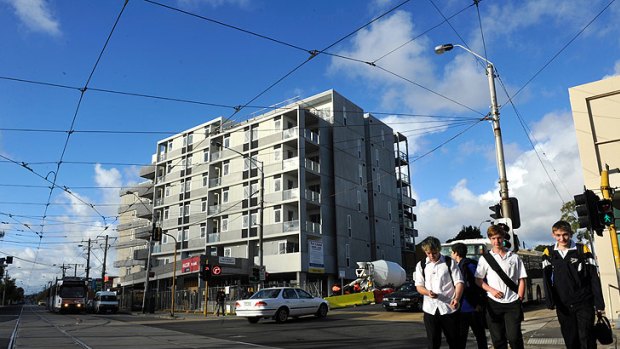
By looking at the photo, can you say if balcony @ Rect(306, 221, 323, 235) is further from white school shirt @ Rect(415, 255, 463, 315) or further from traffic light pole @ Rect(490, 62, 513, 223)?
white school shirt @ Rect(415, 255, 463, 315)

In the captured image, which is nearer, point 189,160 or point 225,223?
point 225,223

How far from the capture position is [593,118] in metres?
17.0

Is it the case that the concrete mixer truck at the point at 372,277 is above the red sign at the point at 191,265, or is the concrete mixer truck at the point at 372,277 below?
below

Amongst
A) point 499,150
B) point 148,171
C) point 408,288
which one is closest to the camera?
point 499,150

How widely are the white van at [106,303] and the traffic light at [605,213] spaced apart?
40.9m

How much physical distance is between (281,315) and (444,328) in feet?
49.2

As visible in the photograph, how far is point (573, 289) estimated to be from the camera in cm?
623

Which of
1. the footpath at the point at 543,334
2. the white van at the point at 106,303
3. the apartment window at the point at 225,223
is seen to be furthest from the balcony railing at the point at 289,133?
the footpath at the point at 543,334

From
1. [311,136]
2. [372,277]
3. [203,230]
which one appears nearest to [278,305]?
[372,277]

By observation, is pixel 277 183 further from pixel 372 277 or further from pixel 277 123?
pixel 372 277

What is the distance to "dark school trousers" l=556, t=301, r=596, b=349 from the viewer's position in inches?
240

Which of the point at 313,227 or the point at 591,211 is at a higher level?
the point at 313,227

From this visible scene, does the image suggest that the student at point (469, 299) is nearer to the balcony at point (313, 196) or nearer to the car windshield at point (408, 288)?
the car windshield at point (408, 288)

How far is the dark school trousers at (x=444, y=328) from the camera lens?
6.18 m
